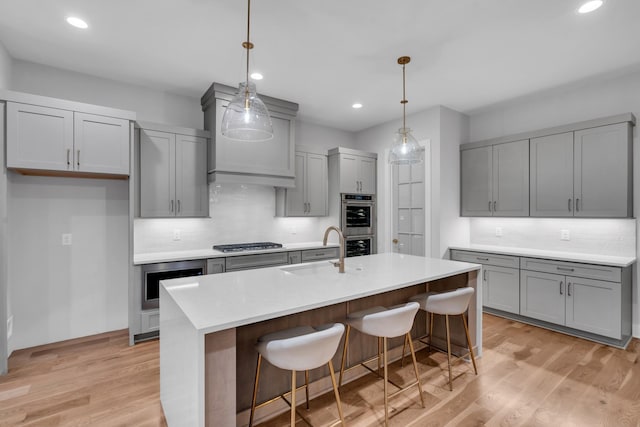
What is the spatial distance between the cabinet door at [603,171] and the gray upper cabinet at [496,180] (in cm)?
53

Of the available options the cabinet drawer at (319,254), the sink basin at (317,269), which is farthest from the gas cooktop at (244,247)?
the sink basin at (317,269)

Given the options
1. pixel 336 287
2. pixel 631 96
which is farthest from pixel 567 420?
pixel 631 96

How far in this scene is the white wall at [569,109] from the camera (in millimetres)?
3355

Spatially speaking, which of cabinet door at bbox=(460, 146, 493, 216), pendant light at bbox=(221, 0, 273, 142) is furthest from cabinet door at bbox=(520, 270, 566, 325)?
pendant light at bbox=(221, 0, 273, 142)

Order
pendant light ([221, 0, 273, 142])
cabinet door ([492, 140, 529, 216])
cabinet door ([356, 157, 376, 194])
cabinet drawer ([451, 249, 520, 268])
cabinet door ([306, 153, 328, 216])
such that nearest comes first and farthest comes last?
pendant light ([221, 0, 273, 142]) → cabinet drawer ([451, 249, 520, 268]) → cabinet door ([492, 140, 529, 216]) → cabinet door ([306, 153, 328, 216]) → cabinet door ([356, 157, 376, 194])

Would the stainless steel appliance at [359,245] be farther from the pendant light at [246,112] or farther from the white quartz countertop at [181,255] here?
the pendant light at [246,112]

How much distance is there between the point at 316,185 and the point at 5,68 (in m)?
3.51

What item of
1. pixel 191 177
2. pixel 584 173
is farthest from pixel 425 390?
pixel 191 177

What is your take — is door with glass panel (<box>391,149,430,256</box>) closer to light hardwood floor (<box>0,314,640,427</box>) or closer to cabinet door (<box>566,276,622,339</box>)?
cabinet door (<box>566,276,622,339</box>)

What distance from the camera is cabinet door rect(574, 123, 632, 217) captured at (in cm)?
325

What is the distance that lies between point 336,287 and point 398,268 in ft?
2.67

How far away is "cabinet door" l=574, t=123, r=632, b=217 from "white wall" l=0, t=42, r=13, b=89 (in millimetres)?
5754

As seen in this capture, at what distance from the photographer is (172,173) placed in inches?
141

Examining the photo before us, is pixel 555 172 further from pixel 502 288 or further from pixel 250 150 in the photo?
pixel 250 150
